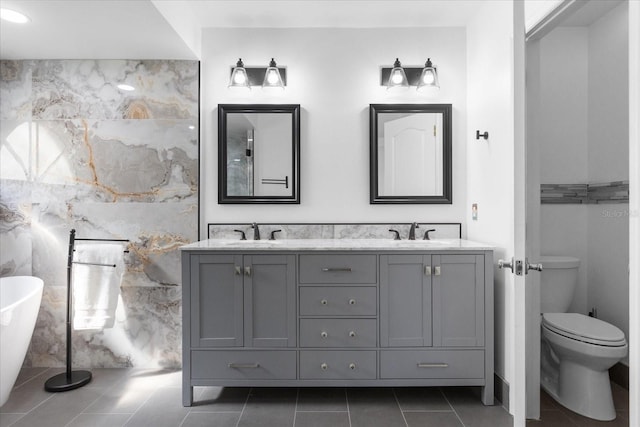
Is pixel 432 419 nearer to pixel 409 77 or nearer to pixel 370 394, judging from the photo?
pixel 370 394

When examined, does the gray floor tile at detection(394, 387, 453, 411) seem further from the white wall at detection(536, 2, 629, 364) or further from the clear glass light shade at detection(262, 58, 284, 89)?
the clear glass light shade at detection(262, 58, 284, 89)

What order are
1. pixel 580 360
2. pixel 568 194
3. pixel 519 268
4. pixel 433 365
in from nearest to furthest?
1. pixel 519 268
2. pixel 580 360
3. pixel 433 365
4. pixel 568 194

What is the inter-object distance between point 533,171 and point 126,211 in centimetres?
268

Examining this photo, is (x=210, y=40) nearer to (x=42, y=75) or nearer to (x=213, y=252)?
(x=42, y=75)

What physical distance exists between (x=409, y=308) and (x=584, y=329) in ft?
3.17

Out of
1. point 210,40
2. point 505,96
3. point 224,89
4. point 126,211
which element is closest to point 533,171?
point 505,96

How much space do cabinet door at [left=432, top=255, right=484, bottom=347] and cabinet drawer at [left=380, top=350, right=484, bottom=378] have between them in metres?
0.06

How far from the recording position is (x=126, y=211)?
2.73 metres

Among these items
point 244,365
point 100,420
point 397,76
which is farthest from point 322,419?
point 397,76

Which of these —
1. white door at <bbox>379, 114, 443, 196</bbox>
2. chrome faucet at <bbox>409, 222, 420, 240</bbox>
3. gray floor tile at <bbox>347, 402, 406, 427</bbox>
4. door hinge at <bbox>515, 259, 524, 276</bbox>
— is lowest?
gray floor tile at <bbox>347, 402, 406, 427</bbox>

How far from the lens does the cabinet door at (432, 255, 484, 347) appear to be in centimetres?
219

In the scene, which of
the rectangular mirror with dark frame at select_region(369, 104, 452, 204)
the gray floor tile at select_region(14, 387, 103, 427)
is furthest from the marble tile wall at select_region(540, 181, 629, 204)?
the gray floor tile at select_region(14, 387, 103, 427)

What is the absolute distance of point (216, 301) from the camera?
2197 mm

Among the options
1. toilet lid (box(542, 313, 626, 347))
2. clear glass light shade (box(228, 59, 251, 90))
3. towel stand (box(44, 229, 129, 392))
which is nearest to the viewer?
toilet lid (box(542, 313, 626, 347))
